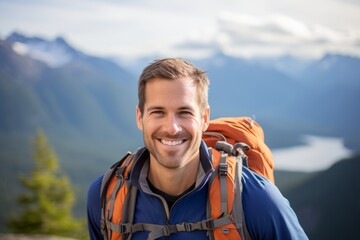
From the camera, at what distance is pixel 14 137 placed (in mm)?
162500

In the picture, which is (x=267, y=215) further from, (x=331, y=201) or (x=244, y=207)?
(x=331, y=201)

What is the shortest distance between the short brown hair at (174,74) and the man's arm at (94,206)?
1.99 ft

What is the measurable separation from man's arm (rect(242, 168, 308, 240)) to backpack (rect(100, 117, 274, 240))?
0.16 ft

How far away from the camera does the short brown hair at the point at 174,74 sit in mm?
2686

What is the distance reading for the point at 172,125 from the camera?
8.63ft

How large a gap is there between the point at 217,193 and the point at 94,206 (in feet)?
2.92

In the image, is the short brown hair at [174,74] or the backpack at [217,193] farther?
the short brown hair at [174,74]

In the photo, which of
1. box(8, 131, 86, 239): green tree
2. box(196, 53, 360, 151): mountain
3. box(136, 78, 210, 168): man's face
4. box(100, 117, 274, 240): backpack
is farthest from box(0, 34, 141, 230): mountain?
box(136, 78, 210, 168): man's face

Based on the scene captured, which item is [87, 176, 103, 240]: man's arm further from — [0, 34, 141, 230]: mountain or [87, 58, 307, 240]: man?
[0, 34, 141, 230]: mountain

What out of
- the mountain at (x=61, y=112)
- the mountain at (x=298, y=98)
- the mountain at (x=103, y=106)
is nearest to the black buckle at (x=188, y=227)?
the mountain at (x=298, y=98)

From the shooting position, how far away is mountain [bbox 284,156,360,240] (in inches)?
3260

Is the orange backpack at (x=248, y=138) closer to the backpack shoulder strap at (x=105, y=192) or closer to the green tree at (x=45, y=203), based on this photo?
the backpack shoulder strap at (x=105, y=192)

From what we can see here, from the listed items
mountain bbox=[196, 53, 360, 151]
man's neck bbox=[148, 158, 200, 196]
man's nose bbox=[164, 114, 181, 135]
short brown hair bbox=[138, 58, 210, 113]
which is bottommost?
man's neck bbox=[148, 158, 200, 196]

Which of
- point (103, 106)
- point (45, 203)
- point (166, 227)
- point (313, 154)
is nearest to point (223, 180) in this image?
point (166, 227)
